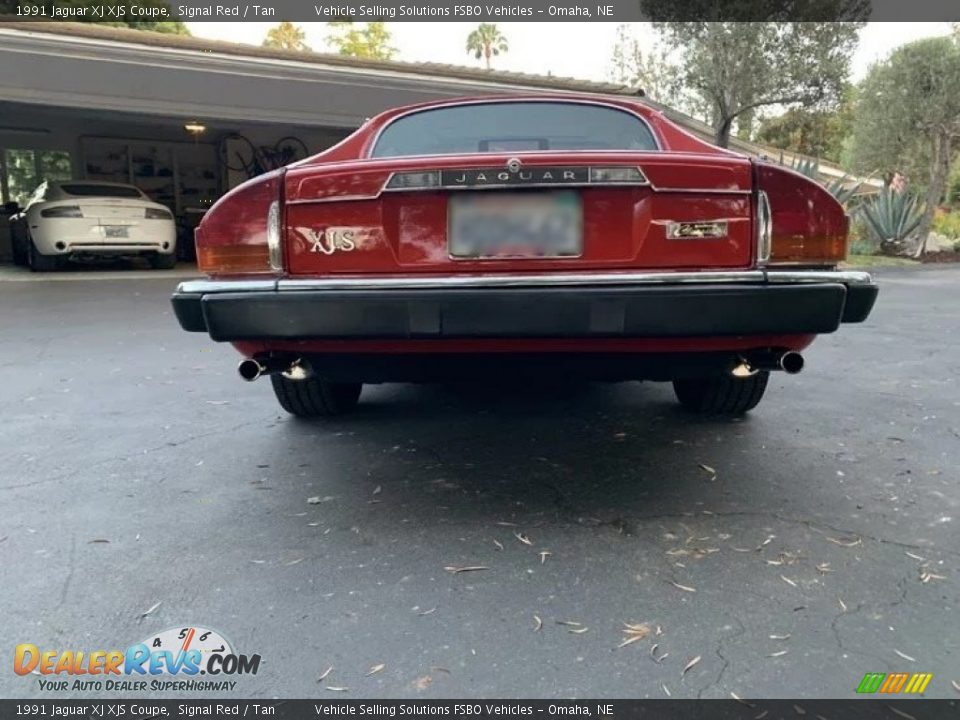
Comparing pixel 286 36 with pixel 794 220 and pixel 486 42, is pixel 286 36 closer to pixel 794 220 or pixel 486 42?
pixel 486 42

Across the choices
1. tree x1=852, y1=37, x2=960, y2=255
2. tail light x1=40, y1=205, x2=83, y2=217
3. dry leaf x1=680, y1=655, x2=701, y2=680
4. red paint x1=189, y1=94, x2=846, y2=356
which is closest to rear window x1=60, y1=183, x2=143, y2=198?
tail light x1=40, y1=205, x2=83, y2=217

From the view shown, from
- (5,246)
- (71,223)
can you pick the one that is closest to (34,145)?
(5,246)

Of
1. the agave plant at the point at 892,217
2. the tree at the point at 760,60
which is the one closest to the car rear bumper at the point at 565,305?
the tree at the point at 760,60

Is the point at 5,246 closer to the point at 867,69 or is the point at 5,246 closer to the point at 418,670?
the point at 418,670

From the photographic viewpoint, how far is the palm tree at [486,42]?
4472 cm

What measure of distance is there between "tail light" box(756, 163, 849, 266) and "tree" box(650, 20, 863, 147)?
46.0 ft

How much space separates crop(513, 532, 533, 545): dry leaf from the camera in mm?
2332

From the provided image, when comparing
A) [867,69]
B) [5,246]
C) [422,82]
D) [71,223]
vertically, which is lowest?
[5,246]

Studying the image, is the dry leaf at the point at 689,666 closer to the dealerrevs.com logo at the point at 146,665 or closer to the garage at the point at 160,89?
the dealerrevs.com logo at the point at 146,665

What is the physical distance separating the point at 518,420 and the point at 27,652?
90.5 inches

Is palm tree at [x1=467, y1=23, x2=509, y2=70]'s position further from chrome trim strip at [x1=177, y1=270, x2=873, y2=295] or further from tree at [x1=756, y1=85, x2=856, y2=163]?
chrome trim strip at [x1=177, y1=270, x2=873, y2=295]

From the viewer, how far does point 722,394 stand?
140 inches

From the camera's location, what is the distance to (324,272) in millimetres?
2486

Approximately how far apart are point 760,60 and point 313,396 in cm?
1514
